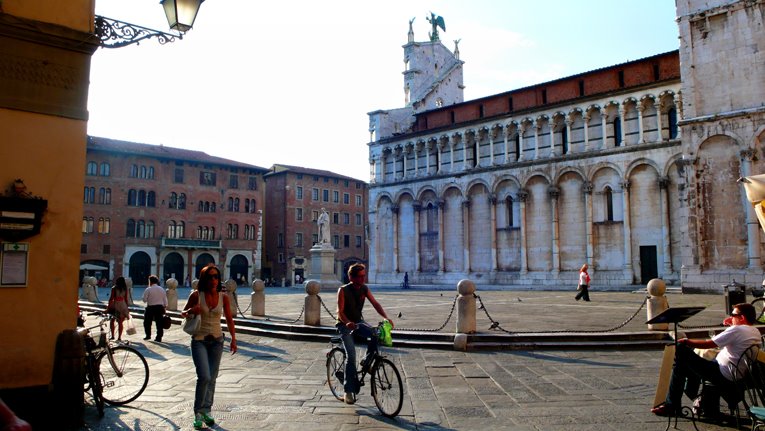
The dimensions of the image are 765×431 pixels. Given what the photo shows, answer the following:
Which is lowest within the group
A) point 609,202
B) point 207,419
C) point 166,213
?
point 207,419

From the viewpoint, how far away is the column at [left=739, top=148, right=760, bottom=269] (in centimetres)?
2317

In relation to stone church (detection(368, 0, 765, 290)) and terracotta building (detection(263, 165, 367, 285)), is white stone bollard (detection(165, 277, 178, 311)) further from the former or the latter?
terracotta building (detection(263, 165, 367, 285))

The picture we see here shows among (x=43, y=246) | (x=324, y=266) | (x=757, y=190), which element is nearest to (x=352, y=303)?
(x=43, y=246)

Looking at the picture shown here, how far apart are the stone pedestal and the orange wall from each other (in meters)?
22.4

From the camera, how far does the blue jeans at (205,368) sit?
5809 millimetres

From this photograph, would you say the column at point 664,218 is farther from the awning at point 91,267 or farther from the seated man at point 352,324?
the awning at point 91,267

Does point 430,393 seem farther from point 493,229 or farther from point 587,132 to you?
point 493,229

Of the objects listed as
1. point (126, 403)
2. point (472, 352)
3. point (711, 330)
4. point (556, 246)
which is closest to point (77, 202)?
point (126, 403)

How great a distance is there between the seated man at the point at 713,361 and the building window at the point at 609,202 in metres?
29.6

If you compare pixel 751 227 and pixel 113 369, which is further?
pixel 751 227

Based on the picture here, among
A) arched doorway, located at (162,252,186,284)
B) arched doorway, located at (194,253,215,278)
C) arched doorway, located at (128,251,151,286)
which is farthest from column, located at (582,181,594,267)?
arched doorway, located at (128,251,151,286)

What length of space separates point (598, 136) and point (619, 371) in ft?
95.6

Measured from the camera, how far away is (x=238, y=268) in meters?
55.5

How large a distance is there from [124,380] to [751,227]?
81.9 feet
